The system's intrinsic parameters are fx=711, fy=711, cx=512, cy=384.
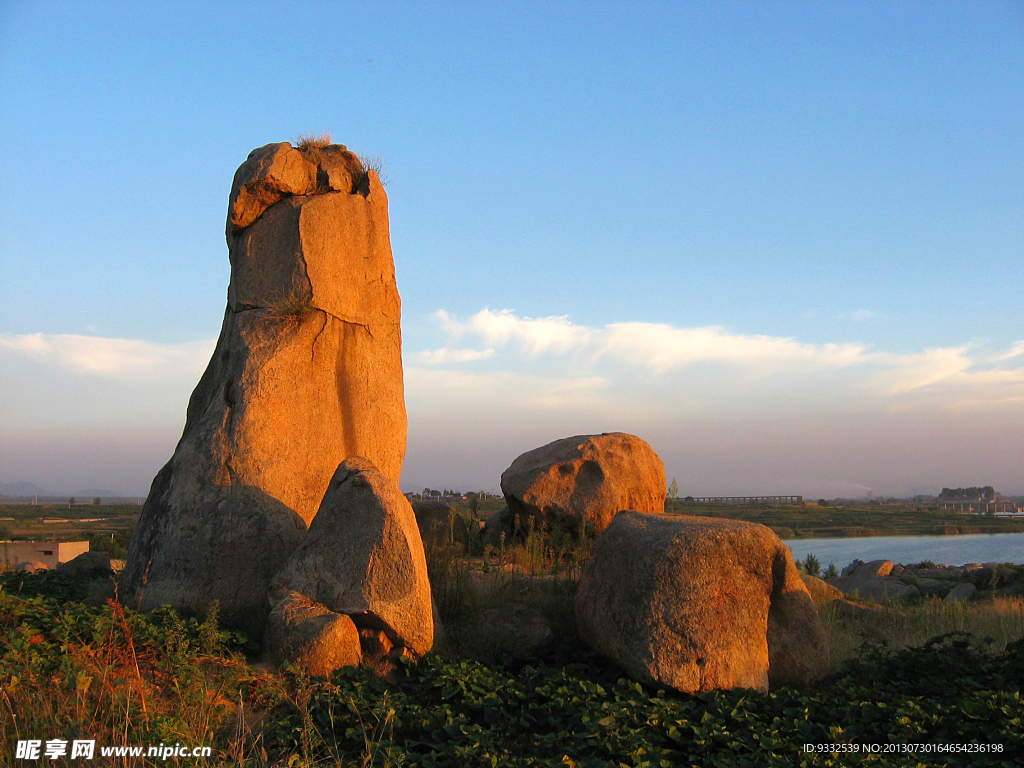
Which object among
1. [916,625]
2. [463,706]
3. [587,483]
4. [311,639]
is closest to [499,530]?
Answer: [587,483]

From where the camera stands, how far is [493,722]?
5.18 metres

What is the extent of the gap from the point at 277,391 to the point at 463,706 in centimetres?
433

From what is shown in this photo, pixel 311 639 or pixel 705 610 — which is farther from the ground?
pixel 705 610

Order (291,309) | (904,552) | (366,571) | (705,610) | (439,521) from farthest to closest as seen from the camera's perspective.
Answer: (904,552) < (439,521) < (291,309) < (366,571) < (705,610)

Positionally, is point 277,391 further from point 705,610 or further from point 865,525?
point 865,525

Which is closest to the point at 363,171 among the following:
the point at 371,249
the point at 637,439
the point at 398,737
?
the point at 371,249

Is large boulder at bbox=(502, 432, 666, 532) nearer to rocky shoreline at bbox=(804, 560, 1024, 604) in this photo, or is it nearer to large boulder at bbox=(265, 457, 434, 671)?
rocky shoreline at bbox=(804, 560, 1024, 604)

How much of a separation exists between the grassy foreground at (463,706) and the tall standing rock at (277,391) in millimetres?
965

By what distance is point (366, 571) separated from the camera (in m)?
6.41

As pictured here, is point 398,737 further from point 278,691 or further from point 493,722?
point 278,691

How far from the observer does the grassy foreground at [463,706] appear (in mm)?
4535

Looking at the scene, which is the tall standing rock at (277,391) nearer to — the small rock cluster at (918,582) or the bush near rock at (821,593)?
the bush near rock at (821,593)

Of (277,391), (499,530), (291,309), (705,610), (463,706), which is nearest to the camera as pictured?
(463,706)

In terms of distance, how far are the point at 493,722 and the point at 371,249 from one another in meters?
6.12
